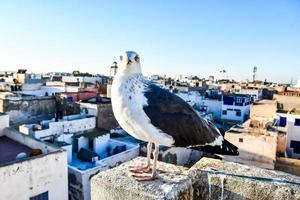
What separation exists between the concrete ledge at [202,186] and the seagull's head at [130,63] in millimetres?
1053

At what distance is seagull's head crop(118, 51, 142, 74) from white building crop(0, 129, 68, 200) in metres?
8.37

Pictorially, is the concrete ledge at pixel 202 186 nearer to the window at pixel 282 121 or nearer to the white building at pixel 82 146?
the white building at pixel 82 146

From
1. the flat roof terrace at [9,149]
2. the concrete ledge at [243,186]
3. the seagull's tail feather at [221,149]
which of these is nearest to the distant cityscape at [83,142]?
the flat roof terrace at [9,149]

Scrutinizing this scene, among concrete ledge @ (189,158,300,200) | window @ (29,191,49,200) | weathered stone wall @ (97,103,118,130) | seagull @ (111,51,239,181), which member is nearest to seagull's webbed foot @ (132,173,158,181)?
seagull @ (111,51,239,181)

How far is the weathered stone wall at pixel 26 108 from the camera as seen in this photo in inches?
876

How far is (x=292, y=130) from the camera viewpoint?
62.0ft

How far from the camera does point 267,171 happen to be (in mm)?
3096

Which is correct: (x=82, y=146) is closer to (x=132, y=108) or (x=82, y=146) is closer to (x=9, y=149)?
(x=9, y=149)

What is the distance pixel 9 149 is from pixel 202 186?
468 inches

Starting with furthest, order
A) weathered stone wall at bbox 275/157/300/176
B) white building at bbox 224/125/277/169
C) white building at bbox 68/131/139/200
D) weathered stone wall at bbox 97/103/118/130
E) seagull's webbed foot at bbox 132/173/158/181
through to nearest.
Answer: weathered stone wall at bbox 97/103/118/130
white building at bbox 68/131/139/200
white building at bbox 224/125/277/169
weathered stone wall at bbox 275/157/300/176
seagull's webbed foot at bbox 132/173/158/181

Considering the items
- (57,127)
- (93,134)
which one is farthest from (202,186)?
(93,134)

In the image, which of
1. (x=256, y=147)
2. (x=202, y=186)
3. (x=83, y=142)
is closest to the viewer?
(x=202, y=186)

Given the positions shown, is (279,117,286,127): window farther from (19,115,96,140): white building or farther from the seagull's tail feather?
the seagull's tail feather

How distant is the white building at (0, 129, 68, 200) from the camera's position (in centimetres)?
1022
